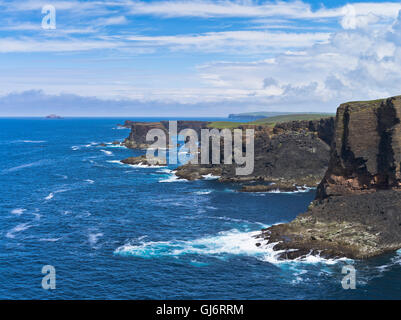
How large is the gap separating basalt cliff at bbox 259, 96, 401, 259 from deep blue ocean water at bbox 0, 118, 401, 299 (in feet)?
12.8

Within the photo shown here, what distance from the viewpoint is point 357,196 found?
265ft

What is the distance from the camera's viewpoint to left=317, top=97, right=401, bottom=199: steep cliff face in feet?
264

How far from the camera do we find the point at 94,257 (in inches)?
2662

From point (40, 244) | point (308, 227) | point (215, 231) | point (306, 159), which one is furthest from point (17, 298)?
point (306, 159)

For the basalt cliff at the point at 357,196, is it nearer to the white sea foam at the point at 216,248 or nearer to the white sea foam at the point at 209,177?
the white sea foam at the point at 216,248

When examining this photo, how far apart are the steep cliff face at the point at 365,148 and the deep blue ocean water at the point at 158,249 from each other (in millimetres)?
14360

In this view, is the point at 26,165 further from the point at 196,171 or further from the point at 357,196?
the point at 357,196

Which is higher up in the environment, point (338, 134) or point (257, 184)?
point (338, 134)

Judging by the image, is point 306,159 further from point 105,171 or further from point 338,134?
point 105,171

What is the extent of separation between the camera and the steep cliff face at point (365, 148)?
80.5m

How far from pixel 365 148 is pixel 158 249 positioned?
46028mm
